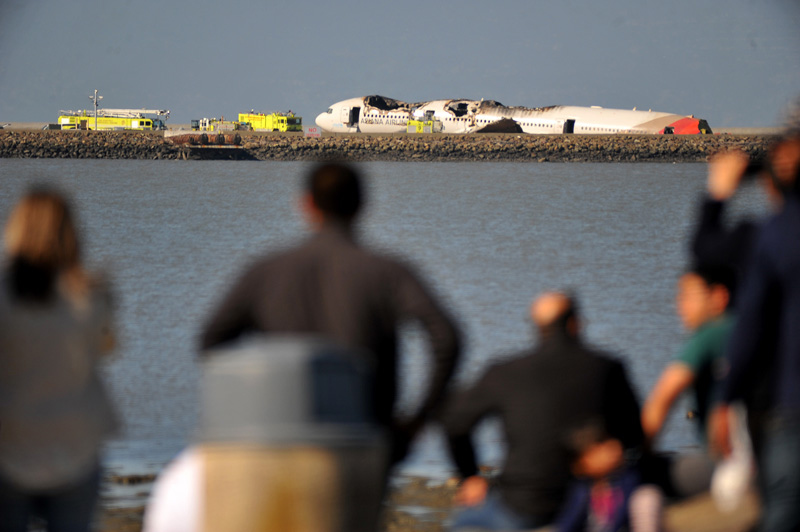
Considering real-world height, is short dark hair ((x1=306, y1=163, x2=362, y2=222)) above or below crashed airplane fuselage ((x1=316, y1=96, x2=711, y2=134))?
below

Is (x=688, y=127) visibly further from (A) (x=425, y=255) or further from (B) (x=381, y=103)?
(A) (x=425, y=255)

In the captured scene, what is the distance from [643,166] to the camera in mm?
93125

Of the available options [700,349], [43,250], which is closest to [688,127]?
[700,349]

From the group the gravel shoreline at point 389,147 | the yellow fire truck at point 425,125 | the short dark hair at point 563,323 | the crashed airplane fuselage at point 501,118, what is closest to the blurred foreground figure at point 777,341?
the short dark hair at point 563,323

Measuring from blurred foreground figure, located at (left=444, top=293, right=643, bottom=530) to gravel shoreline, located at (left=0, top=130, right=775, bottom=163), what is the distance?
87.1 meters

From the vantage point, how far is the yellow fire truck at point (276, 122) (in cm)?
11269

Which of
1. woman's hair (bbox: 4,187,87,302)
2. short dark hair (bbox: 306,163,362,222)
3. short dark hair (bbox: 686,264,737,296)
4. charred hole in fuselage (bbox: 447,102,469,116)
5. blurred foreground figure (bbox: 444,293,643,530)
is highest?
charred hole in fuselage (bbox: 447,102,469,116)

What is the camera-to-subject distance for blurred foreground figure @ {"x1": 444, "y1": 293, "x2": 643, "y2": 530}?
3.94 m

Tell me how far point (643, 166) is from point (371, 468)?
92.6 metres

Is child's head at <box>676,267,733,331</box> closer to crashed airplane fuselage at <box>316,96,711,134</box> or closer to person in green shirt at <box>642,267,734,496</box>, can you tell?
person in green shirt at <box>642,267,734,496</box>

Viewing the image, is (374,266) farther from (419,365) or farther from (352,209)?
(419,365)

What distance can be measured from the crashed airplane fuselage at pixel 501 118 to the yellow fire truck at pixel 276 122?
392 cm

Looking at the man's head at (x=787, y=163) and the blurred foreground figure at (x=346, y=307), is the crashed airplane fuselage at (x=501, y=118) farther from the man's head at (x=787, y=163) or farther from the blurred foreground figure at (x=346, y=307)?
the blurred foreground figure at (x=346, y=307)

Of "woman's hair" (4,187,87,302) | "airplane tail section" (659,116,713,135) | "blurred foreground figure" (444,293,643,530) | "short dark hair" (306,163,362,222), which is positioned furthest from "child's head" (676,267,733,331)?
"airplane tail section" (659,116,713,135)
